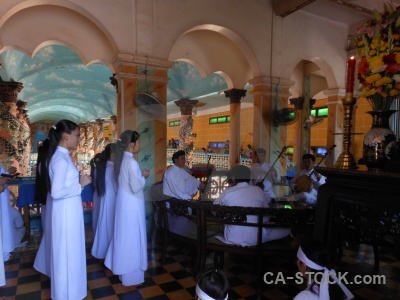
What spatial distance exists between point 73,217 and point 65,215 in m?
0.08

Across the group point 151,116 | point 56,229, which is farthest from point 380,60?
point 151,116

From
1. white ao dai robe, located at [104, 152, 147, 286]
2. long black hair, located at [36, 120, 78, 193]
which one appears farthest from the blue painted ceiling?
white ao dai robe, located at [104, 152, 147, 286]

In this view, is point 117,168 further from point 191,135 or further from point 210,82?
point 210,82

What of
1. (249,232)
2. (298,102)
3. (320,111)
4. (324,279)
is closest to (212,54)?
(298,102)

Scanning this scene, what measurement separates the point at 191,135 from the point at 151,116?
17.7 ft

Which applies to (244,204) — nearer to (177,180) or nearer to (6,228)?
(177,180)

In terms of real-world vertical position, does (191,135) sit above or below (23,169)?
above

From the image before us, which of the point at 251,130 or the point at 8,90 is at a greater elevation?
the point at 8,90

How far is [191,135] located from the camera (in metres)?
11.0

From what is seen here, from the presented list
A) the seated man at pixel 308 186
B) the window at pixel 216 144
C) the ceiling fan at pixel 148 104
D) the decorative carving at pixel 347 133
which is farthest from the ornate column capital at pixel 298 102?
the decorative carving at pixel 347 133

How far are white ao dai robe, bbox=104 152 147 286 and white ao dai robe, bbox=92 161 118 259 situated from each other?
31.6 inches

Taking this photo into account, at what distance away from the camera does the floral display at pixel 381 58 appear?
2.18 m

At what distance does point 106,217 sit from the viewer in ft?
13.8

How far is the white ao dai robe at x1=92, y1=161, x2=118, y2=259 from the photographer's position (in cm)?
418
